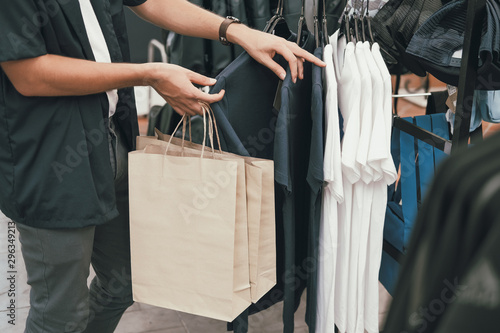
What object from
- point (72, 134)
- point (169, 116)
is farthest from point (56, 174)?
point (169, 116)

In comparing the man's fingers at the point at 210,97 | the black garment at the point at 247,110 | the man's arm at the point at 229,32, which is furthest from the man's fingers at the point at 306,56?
the man's fingers at the point at 210,97

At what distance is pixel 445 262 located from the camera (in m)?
0.41

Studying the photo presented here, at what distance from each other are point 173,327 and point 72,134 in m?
1.19

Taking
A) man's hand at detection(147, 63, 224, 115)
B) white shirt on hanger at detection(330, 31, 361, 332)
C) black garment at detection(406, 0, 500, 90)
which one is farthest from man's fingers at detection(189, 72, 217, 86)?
black garment at detection(406, 0, 500, 90)

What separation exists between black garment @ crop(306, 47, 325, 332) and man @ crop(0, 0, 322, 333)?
6cm

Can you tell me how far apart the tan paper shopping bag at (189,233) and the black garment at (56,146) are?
0.11 metres

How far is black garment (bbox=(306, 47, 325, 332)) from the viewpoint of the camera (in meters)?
1.28

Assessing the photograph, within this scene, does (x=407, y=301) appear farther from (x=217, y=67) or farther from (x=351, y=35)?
(x=217, y=67)

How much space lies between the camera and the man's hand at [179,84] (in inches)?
46.1

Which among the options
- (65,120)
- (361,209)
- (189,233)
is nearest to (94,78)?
(65,120)

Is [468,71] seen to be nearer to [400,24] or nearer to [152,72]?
[400,24]

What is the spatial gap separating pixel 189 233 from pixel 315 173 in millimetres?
348

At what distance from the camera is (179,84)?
46.2 inches

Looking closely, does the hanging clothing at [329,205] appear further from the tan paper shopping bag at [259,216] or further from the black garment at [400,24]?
the black garment at [400,24]
